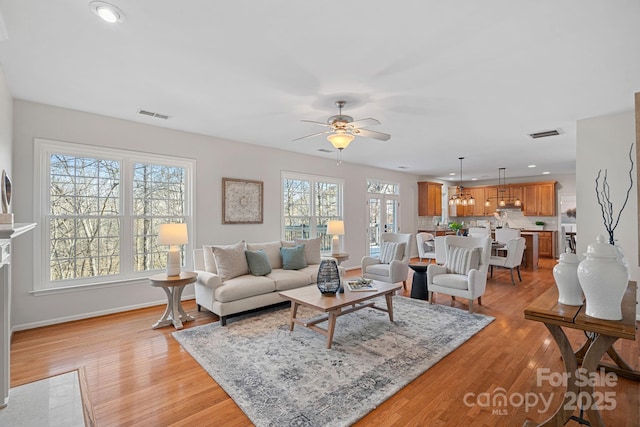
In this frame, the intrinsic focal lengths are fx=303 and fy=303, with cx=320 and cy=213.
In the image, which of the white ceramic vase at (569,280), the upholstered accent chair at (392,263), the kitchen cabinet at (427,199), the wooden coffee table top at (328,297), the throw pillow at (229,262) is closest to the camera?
the white ceramic vase at (569,280)

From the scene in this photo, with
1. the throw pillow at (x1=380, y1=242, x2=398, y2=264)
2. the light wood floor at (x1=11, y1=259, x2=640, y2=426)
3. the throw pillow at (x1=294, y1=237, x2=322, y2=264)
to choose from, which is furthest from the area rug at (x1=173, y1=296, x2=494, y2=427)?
the throw pillow at (x1=380, y1=242, x2=398, y2=264)

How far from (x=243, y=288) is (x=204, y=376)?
129 cm

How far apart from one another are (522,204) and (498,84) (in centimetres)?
818

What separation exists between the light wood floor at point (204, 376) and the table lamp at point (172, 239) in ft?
2.34

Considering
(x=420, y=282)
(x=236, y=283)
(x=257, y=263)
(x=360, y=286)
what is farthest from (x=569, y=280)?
(x=257, y=263)

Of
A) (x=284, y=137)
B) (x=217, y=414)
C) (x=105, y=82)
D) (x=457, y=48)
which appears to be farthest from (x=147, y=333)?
(x=457, y=48)

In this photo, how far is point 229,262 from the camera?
4027 mm

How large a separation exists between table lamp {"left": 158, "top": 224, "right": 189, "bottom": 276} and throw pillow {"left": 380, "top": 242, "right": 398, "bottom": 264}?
3.31 m

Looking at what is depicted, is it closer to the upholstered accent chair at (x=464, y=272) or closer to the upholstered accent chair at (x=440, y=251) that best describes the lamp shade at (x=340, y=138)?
the upholstered accent chair at (x=464, y=272)

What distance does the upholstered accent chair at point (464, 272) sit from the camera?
13.4 ft

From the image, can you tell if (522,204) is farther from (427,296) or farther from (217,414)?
(217,414)

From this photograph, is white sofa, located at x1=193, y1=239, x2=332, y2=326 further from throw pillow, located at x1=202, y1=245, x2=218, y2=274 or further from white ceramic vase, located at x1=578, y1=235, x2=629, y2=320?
white ceramic vase, located at x1=578, y1=235, x2=629, y2=320

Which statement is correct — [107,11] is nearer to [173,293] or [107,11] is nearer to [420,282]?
[173,293]

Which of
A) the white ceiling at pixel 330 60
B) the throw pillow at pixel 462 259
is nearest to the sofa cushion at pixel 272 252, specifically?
the white ceiling at pixel 330 60
